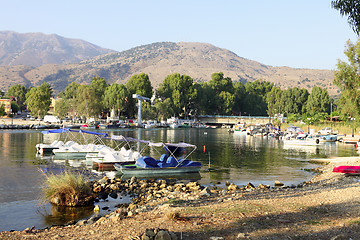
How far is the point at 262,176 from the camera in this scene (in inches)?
1268

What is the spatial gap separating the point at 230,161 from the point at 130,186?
21.2 m

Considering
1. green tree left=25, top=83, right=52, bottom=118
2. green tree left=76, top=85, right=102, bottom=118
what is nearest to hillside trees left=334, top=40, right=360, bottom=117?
green tree left=76, top=85, right=102, bottom=118

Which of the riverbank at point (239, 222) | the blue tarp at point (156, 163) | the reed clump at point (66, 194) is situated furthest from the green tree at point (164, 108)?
the riverbank at point (239, 222)

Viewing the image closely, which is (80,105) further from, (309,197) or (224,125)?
(309,197)

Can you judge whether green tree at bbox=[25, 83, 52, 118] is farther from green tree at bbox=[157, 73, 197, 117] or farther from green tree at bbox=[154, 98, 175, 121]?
green tree at bbox=[157, 73, 197, 117]

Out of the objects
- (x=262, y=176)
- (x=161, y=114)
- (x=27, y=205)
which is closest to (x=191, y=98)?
(x=161, y=114)

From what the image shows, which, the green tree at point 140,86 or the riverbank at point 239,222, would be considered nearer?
the riverbank at point 239,222

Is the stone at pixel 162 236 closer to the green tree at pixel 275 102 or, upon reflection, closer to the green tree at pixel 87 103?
the green tree at pixel 87 103

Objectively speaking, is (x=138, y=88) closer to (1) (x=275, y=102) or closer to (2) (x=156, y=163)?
(1) (x=275, y=102)

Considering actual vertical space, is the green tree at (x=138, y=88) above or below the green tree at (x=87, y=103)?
above

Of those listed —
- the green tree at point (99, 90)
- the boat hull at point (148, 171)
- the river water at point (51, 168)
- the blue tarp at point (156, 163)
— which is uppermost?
the green tree at point (99, 90)

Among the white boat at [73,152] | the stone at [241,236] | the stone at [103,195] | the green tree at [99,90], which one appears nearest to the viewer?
the stone at [241,236]

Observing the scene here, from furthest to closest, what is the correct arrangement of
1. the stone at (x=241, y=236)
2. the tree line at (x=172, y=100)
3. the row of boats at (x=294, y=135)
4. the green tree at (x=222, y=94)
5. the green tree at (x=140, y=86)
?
the green tree at (x=222, y=94)
the green tree at (x=140, y=86)
the tree line at (x=172, y=100)
the row of boats at (x=294, y=135)
the stone at (x=241, y=236)

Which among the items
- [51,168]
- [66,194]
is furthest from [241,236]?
[51,168]
